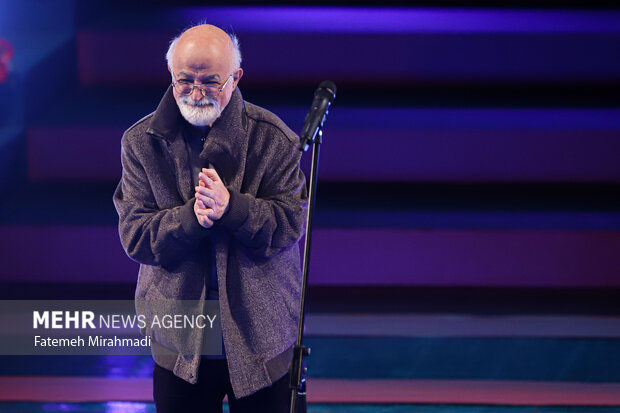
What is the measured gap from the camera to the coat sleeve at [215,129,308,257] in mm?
1336

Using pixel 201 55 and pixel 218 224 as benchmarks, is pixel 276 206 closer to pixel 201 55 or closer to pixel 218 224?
pixel 218 224

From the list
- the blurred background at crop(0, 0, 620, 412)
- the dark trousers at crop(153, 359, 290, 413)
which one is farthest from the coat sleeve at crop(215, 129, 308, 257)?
the blurred background at crop(0, 0, 620, 412)

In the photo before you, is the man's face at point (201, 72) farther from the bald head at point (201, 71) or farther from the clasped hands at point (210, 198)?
the clasped hands at point (210, 198)

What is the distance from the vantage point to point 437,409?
8.12ft

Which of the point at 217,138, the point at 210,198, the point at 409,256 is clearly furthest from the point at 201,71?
the point at 409,256

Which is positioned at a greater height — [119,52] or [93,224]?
[119,52]

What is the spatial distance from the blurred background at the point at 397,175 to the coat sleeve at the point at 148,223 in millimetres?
1351

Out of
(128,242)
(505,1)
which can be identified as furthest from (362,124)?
(128,242)

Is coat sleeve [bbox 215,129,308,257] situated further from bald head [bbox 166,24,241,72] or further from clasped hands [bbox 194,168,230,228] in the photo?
bald head [bbox 166,24,241,72]

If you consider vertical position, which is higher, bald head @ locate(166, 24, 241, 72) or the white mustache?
bald head @ locate(166, 24, 241, 72)

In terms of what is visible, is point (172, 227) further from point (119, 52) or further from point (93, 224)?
point (119, 52)

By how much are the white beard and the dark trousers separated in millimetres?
468

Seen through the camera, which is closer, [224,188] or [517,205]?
[224,188]

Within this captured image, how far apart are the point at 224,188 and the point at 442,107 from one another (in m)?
2.06
